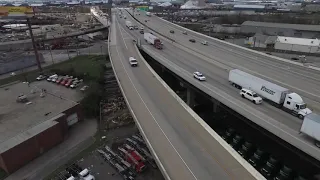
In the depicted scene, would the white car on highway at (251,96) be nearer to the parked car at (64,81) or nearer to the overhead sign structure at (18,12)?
the parked car at (64,81)

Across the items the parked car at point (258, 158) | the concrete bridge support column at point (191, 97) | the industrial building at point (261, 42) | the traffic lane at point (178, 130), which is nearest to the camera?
the traffic lane at point (178, 130)

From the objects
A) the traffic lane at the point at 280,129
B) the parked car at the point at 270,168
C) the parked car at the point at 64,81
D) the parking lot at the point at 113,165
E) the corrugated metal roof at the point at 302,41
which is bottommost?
the parking lot at the point at 113,165

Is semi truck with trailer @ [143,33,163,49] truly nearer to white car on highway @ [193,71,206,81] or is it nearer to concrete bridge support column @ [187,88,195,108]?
concrete bridge support column @ [187,88,195,108]

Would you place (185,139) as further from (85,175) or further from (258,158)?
(85,175)

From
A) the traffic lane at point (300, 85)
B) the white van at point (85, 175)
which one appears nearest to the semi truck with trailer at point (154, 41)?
the traffic lane at point (300, 85)

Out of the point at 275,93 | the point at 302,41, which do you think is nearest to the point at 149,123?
Answer: the point at 275,93

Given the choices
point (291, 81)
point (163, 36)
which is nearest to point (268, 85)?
point (291, 81)
